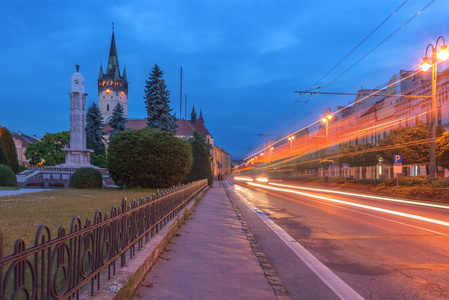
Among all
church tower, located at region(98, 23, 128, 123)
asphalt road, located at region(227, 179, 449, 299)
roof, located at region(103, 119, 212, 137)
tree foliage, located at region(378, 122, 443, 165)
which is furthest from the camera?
church tower, located at region(98, 23, 128, 123)

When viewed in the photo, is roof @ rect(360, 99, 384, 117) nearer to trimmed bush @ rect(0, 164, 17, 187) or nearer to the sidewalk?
trimmed bush @ rect(0, 164, 17, 187)

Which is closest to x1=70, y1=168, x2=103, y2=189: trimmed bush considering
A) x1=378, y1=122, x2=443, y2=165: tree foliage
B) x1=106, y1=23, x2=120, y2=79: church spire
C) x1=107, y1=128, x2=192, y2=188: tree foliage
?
x1=107, y1=128, x2=192, y2=188: tree foliage

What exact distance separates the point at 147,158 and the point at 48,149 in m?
43.2

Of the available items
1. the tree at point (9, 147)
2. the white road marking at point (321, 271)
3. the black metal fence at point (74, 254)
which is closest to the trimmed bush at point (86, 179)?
the white road marking at point (321, 271)

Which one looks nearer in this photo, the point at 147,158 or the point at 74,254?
the point at 74,254

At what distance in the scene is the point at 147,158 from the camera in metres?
24.1

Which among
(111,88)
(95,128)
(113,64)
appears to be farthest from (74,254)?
(111,88)

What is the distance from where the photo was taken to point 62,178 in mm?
33969

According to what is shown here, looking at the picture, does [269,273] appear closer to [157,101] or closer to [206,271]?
[206,271]

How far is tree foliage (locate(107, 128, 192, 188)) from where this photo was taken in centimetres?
2417

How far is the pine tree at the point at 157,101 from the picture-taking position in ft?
165

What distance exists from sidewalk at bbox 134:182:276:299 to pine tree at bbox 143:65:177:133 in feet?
137

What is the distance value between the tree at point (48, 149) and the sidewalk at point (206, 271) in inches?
2257

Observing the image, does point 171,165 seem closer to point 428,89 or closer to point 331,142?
point 428,89
